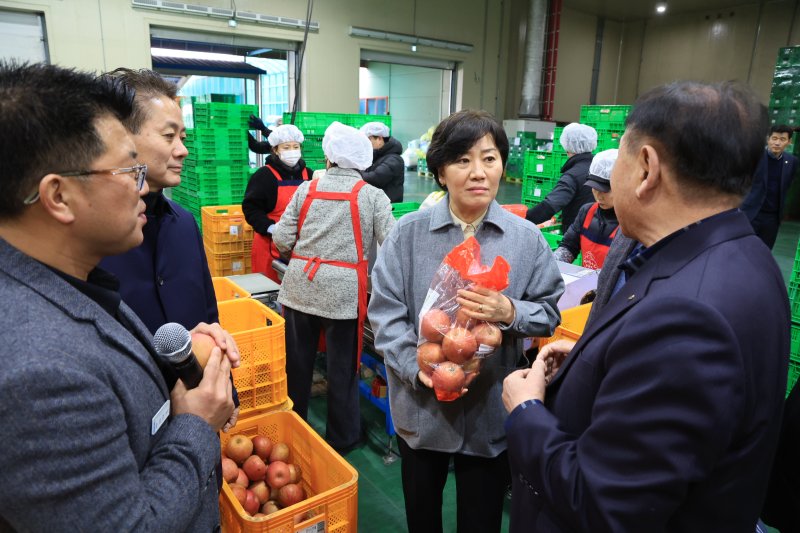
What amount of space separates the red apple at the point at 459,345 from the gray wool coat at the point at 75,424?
73cm

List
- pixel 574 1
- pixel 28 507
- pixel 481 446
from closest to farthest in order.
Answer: pixel 28 507, pixel 481 446, pixel 574 1

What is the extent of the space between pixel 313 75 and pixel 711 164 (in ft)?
31.8

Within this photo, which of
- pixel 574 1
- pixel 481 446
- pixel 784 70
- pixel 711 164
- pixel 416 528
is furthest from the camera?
pixel 574 1

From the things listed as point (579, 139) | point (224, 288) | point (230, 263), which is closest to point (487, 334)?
point (224, 288)

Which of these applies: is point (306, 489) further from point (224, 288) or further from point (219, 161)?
point (219, 161)

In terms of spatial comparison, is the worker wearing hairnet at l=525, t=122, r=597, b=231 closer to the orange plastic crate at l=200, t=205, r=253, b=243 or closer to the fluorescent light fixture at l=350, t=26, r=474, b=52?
the orange plastic crate at l=200, t=205, r=253, b=243

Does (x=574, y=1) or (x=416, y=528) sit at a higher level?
(x=574, y=1)

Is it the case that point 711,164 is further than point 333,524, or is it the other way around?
point 333,524

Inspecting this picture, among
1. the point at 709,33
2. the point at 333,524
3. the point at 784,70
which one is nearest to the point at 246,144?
the point at 333,524

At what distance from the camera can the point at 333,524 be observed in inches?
64.7

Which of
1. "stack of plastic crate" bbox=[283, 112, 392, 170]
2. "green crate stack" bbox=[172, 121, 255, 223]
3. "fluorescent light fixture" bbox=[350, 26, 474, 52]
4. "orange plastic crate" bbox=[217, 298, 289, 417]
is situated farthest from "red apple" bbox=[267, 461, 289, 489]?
"fluorescent light fixture" bbox=[350, 26, 474, 52]

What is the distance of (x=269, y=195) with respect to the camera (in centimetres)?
373

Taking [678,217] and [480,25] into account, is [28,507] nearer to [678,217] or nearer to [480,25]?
[678,217]

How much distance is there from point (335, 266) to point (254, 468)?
3.64ft
